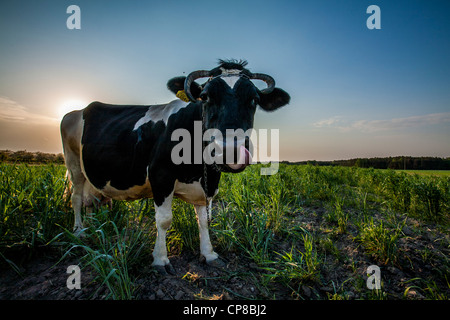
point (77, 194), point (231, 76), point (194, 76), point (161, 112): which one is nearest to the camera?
point (231, 76)

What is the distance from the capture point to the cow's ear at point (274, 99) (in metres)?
2.93

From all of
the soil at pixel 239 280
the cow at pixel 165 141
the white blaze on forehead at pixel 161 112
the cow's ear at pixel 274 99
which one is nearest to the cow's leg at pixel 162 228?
the cow at pixel 165 141

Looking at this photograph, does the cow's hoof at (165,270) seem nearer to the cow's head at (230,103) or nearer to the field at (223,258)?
the field at (223,258)

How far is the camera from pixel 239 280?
7.69ft

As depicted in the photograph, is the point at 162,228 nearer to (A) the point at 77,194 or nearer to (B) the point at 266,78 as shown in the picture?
(A) the point at 77,194

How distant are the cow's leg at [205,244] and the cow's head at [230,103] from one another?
43.0 inches

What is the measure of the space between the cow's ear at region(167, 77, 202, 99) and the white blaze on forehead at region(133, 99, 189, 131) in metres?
0.17

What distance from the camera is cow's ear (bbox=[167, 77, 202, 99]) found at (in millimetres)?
2646

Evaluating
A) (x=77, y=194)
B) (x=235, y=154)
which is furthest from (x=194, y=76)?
(x=77, y=194)

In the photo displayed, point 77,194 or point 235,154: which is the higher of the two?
point 235,154

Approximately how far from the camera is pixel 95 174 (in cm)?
308

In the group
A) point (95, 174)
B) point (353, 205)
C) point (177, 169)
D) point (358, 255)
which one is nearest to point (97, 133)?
point (95, 174)

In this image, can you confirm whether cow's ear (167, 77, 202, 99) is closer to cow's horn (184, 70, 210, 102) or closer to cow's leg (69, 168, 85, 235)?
cow's horn (184, 70, 210, 102)

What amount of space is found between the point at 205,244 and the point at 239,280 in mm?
636
